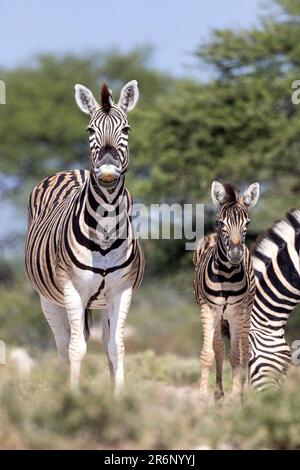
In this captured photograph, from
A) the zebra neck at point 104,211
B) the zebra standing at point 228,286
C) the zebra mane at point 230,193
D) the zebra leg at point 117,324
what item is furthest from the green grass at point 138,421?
the zebra mane at point 230,193

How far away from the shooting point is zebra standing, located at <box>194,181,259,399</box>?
8.45 metres

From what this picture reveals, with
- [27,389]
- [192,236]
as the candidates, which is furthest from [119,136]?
[192,236]

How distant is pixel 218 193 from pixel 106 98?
4.75ft

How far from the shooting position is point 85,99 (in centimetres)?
792

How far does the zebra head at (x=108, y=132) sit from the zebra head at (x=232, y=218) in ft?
3.76

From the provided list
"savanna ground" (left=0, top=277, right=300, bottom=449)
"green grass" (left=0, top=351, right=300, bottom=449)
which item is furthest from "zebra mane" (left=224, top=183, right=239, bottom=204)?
"green grass" (left=0, top=351, right=300, bottom=449)

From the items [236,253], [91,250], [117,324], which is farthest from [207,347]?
[91,250]

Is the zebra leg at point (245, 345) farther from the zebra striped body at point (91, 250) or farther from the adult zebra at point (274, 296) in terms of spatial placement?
the zebra striped body at point (91, 250)

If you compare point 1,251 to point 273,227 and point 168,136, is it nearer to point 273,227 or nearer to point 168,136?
point 168,136

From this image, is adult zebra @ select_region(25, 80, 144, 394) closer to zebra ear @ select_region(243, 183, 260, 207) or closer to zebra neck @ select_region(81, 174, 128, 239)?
zebra neck @ select_region(81, 174, 128, 239)

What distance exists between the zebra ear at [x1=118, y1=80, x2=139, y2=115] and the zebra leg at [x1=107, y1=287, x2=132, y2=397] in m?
1.35

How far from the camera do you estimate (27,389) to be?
8.20m

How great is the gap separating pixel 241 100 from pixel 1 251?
1196cm
